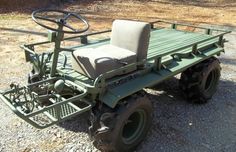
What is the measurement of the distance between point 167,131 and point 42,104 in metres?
1.71

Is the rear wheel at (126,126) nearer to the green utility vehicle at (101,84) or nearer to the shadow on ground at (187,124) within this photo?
the green utility vehicle at (101,84)

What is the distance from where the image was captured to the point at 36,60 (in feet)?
13.2

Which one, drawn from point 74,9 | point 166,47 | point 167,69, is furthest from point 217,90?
point 74,9

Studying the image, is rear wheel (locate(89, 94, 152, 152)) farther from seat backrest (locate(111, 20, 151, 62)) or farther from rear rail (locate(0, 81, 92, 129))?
seat backrest (locate(111, 20, 151, 62))

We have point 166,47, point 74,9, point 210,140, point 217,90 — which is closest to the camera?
point 210,140

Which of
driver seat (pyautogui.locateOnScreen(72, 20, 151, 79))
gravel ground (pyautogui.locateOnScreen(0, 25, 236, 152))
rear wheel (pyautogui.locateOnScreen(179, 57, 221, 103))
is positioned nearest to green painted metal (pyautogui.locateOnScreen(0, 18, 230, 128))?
driver seat (pyautogui.locateOnScreen(72, 20, 151, 79))

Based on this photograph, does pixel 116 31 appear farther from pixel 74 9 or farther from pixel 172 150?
pixel 74 9

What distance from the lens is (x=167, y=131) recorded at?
171 inches

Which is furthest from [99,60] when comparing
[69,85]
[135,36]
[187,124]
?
[187,124]

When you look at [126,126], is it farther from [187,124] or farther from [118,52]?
[187,124]

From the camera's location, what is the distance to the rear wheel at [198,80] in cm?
488

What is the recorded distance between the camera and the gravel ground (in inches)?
157

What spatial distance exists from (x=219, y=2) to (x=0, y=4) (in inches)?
367

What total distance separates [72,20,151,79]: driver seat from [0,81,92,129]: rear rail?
33 cm
